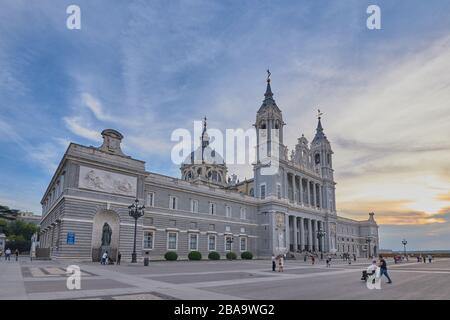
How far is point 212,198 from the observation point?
53562 millimetres

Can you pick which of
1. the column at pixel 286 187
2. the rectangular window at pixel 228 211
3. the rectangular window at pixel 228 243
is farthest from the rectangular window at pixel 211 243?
the column at pixel 286 187

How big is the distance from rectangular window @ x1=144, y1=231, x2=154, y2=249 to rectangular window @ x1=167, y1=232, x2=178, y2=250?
280cm

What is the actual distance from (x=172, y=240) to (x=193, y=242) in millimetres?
4034

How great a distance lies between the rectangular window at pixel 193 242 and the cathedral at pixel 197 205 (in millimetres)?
141

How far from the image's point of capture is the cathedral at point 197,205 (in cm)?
3503

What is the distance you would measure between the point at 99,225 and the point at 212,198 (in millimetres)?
20760

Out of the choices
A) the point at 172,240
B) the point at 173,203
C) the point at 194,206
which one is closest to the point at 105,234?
the point at 172,240

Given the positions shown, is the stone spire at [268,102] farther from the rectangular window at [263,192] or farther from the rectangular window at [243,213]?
the rectangular window at [243,213]

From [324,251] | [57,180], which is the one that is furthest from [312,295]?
[324,251]

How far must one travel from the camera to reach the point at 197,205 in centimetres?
5094

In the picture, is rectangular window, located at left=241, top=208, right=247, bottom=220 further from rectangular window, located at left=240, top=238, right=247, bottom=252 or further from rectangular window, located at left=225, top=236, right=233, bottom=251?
rectangular window, located at left=225, top=236, right=233, bottom=251

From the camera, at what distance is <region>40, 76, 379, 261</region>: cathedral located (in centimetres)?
3503

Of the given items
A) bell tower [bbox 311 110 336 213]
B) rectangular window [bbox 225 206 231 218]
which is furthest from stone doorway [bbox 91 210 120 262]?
bell tower [bbox 311 110 336 213]
